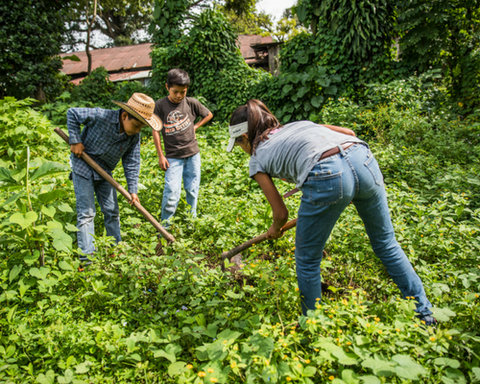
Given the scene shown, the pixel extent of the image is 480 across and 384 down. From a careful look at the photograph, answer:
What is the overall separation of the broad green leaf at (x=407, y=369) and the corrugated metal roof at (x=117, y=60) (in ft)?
54.2

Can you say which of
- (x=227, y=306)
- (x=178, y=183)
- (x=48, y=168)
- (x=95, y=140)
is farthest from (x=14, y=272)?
(x=178, y=183)

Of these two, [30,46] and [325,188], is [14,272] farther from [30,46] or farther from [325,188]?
[30,46]

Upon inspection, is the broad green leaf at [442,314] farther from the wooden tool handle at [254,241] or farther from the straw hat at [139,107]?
the straw hat at [139,107]

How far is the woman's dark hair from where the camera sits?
6.21 ft

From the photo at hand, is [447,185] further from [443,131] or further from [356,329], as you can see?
[356,329]

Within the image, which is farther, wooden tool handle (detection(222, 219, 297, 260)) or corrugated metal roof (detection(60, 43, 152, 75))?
corrugated metal roof (detection(60, 43, 152, 75))

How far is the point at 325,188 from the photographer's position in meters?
1.66

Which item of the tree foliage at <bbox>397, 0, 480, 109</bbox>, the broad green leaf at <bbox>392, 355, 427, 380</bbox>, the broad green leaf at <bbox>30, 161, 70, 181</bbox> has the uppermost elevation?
the tree foliage at <bbox>397, 0, 480, 109</bbox>

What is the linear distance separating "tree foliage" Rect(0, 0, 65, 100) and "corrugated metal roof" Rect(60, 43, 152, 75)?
6333mm

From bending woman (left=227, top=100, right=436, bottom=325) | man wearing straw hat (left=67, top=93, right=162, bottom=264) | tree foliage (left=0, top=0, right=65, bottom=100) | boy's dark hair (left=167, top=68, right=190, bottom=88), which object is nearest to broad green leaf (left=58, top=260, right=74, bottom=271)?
man wearing straw hat (left=67, top=93, right=162, bottom=264)

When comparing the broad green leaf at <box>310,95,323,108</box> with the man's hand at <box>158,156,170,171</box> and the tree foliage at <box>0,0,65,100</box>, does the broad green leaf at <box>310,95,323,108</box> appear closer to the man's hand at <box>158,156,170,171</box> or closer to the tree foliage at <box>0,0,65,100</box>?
the man's hand at <box>158,156,170,171</box>

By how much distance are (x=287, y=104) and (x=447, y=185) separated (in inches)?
168

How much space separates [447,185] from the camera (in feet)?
11.4

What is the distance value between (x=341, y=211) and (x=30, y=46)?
415 inches
